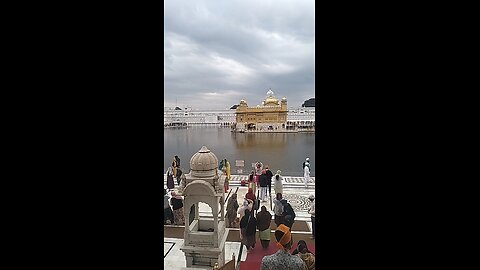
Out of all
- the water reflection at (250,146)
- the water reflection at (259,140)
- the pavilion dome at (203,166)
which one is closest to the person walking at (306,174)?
the water reflection at (250,146)

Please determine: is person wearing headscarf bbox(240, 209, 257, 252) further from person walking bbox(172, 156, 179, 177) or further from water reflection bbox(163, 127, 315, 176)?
person walking bbox(172, 156, 179, 177)

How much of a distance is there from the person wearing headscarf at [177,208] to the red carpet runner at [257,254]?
4.40 feet

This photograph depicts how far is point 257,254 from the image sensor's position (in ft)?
13.1

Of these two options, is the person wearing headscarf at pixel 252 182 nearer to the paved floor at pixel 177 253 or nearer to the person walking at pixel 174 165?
the person walking at pixel 174 165

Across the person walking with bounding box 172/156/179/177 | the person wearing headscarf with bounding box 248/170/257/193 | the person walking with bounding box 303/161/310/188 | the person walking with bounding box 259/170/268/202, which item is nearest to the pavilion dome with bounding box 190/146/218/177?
the person walking with bounding box 259/170/268/202

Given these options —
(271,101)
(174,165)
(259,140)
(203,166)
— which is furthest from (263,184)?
(271,101)

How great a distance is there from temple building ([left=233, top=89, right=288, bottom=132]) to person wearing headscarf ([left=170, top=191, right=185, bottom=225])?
591 centimetres

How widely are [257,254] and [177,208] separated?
5.19 ft

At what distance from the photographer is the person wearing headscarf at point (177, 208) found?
16.4 feet

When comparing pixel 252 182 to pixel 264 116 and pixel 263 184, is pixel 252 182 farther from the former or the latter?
pixel 264 116
